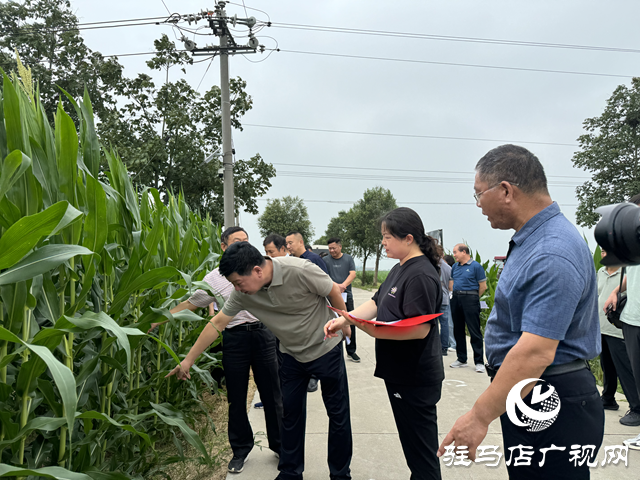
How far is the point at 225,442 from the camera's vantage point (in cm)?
390

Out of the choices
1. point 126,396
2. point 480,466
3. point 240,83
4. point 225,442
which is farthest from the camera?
point 240,83

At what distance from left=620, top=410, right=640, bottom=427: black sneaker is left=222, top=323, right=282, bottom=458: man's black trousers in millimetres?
3499

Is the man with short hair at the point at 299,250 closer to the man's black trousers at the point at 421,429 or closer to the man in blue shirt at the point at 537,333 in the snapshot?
the man's black trousers at the point at 421,429

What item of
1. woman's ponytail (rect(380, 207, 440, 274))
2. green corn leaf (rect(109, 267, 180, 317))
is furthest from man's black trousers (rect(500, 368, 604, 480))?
green corn leaf (rect(109, 267, 180, 317))

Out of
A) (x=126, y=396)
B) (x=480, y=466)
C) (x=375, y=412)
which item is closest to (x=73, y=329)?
(x=126, y=396)

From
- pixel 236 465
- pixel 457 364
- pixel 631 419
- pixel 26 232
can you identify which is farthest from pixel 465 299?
Result: pixel 26 232

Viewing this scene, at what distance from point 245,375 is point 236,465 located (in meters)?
0.69

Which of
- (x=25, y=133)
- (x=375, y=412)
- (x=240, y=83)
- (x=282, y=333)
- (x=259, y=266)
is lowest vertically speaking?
(x=375, y=412)

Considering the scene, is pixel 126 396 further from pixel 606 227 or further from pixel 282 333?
pixel 606 227

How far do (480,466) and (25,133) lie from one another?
3794 millimetres

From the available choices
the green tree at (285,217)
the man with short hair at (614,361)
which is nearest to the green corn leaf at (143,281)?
the man with short hair at (614,361)

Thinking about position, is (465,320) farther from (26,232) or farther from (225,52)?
(225,52)

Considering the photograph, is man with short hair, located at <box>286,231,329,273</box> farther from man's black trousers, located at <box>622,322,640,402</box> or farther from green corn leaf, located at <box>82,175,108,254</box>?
green corn leaf, located at <box>82,175,108,254</box>

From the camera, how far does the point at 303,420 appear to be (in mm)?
3072
